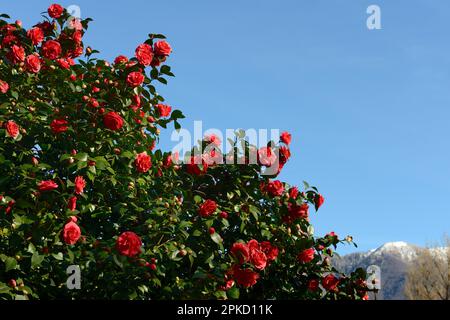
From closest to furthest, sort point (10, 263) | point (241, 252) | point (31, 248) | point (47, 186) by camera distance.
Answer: point (10, 263) → point (31, 248) → point (47, 186) → point (241, 252)

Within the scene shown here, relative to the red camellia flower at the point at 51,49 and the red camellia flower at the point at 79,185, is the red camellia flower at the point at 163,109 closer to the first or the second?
the red camellia flower at the point at 51,49

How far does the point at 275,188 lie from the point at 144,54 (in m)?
1.96

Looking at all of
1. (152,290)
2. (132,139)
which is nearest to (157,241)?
(152,290)

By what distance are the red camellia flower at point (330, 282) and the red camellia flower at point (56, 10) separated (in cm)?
416

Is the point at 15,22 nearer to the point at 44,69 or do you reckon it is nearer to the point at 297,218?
the point at 44,69

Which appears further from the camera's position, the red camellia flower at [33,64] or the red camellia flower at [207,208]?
the red camellia flower at [33,64]

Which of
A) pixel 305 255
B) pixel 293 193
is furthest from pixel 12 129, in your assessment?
pixel 305 255

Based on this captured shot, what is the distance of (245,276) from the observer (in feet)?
17.2

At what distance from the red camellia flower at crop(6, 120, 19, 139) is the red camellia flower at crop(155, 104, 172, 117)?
1.72 m

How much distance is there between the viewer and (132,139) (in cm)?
609

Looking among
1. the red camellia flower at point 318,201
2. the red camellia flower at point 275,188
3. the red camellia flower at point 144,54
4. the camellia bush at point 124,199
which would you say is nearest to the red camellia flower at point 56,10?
the camellia bush at point 124,199

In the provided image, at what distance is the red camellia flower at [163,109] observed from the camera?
679cm

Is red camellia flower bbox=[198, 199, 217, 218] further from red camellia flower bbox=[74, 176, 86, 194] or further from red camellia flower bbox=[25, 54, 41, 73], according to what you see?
red camellia flower bbox=[25, 54, 41, 73]

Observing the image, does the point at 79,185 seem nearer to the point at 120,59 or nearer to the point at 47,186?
the point at 47,186
